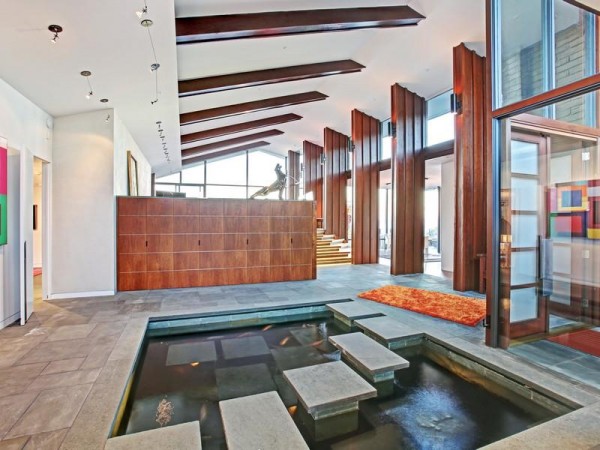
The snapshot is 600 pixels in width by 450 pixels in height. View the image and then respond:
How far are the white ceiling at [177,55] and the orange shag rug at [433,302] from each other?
4.57 m

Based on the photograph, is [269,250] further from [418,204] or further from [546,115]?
[546,115]

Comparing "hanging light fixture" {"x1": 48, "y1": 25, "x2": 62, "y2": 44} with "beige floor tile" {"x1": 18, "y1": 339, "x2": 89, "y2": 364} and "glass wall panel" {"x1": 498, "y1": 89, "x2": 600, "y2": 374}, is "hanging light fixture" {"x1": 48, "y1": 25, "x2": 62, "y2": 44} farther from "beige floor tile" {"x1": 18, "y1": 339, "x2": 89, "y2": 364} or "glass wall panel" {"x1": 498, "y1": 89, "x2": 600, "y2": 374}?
"glass wall panel" {"x1": 498, "y1": 89, "x2": 600, "y2": 374}

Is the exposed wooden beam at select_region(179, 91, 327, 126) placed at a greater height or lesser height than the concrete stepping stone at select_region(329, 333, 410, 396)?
greater

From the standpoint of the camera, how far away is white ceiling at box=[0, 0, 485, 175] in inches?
129

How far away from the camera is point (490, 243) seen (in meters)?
3.49

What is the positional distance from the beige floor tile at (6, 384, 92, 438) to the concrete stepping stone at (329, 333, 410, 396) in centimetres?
240

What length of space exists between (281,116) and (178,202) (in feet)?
20.6

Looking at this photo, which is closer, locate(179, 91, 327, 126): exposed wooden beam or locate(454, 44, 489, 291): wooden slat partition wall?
locate(454, 44, 489, 291): wooden slat partition wall

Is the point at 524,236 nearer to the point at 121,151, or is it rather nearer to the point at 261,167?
the point at 121,151

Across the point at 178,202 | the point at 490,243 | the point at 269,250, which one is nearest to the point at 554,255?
the point at 490,243

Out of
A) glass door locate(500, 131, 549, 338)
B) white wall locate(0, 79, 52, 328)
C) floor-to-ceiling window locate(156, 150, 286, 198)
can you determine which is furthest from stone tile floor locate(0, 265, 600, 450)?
floor-to-ceiling window locate(156, 150, 286, 198)

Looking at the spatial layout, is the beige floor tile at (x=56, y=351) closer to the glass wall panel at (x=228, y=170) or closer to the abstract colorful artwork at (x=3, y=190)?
the abstract colorful artwork at (x=3, y=190)

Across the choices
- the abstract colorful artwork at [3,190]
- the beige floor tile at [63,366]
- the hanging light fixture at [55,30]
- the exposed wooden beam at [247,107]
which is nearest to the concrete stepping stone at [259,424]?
the beige floor tile at [63,366]

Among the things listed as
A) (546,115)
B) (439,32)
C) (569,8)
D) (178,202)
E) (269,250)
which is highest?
(439,32)
